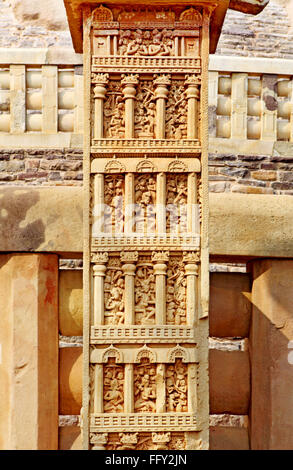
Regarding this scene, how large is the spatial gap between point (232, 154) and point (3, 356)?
4.32m

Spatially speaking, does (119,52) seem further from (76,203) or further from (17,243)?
(17,243)

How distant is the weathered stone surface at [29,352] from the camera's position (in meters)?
3.59

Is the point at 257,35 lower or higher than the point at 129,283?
higher

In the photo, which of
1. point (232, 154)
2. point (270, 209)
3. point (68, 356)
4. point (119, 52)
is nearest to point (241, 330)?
point (270, 209)

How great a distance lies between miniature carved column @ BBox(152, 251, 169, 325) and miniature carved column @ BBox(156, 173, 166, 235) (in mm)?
133

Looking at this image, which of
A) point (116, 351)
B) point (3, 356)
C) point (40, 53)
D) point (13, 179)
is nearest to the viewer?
point (116, 351)

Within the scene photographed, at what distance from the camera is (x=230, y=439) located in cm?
383

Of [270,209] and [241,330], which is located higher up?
[270,209]

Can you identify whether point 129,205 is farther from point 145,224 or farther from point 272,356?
point 272,356

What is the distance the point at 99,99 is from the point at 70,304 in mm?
1205

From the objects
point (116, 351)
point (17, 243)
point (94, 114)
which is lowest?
point (116, 351)

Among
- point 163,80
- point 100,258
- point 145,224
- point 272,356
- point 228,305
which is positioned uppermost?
point 163,80

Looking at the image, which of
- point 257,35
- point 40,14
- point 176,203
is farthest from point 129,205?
point 257,35

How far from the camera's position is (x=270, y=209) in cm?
379
